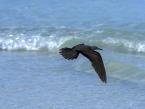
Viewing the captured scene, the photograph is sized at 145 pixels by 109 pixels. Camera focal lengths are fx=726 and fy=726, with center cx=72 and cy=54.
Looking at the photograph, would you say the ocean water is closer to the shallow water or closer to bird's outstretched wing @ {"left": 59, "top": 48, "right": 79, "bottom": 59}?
the shallow water

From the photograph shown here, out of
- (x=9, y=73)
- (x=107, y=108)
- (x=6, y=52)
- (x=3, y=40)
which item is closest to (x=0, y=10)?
(x=3, y=40)

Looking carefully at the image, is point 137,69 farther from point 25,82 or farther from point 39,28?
point 39,28

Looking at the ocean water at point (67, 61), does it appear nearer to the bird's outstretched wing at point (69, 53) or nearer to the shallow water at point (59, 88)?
the shallow water at point (59, 88)

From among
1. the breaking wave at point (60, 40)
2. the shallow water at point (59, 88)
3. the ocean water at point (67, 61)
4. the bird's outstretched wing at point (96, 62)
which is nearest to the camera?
the bird's outstretched wing at point (96, 62)

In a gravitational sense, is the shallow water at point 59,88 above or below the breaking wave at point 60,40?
below

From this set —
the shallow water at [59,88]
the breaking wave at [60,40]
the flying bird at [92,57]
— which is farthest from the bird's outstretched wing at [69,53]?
the breaking wave at [60,40]

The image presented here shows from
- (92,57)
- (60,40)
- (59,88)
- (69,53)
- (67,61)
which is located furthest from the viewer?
(60,40)

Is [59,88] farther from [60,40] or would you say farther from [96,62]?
[96,62]

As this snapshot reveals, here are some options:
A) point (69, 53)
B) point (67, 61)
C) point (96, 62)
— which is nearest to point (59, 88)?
point (67, 61)

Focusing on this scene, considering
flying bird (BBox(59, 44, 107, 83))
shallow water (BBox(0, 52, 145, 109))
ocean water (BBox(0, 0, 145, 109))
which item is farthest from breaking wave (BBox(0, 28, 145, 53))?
flying bird (BBox(59, 44, 107, 83))
